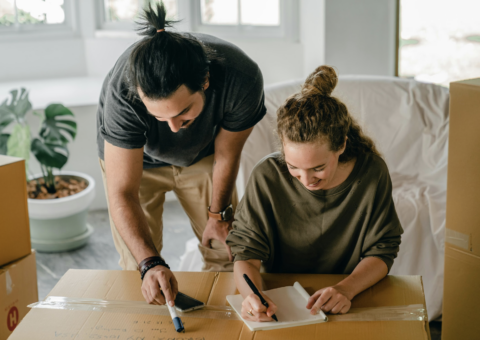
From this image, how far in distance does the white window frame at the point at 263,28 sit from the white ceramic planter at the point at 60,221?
3.95ft

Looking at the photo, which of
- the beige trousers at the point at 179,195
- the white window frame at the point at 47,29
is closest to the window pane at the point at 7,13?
the white window frame at the point at 47,29

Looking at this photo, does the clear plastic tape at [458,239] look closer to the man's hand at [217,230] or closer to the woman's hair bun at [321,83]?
the woman's hair bun at [321,83]

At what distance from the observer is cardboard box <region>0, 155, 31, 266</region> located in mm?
1324

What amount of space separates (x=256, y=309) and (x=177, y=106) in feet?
1.47

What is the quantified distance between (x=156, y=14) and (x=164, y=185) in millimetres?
665

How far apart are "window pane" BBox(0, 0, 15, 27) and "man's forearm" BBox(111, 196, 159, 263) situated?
258cm

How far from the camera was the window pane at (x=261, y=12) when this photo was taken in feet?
10.1

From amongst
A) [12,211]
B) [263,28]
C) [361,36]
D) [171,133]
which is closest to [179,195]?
[171,133]

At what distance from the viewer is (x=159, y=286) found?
1108 millimetres

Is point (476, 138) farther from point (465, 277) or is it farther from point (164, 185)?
point (164, 185)

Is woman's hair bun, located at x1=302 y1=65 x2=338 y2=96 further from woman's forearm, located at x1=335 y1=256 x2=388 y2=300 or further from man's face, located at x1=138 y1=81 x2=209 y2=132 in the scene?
woman's forearm, located at x1=335 y1=256 x2=388 y2=300

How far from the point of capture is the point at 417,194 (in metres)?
1.99

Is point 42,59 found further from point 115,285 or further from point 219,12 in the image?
point 115,285

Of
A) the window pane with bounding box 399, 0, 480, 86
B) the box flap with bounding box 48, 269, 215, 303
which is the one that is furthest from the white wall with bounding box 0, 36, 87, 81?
the box flap with bounding box 48, 269, 215, 303
